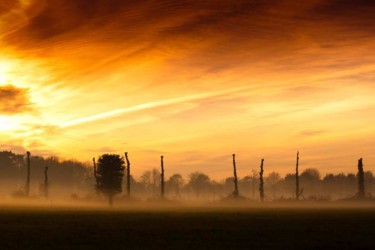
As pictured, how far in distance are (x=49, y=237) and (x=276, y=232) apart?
40.2 feet

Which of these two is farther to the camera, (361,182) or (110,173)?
(361,182)

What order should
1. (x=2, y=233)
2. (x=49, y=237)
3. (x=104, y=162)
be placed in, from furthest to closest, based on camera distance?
(x=104, y=162), (x=2, y=233), (x=49, y=237)

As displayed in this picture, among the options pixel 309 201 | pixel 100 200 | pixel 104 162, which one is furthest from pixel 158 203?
pixel 309 201

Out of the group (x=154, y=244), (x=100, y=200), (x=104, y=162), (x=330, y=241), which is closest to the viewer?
(x=154, y=244)

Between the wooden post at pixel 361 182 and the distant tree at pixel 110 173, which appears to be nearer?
the distant tree at pixel 110 173

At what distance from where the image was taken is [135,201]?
11469 centimetres

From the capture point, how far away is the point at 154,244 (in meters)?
22.8

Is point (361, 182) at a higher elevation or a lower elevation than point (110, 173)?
lower

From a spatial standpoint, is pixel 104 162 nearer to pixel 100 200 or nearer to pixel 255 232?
pixel 100 200

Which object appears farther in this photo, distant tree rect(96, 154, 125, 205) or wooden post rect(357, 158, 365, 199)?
wooden post rect(357, 158, 365, 199)

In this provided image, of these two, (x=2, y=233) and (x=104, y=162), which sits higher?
(x=104, y=162)

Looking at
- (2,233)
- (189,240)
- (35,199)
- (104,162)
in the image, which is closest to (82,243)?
(189,240)

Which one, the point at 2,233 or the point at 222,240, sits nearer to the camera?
the point at 222,240

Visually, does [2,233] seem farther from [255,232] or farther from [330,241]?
[330,241]
